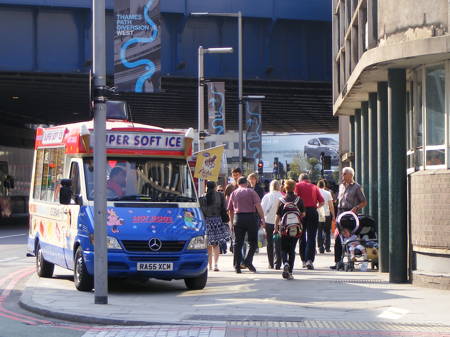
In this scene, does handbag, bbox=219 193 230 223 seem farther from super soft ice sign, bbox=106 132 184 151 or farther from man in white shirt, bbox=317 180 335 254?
man in white shirt, bbox=317 180 335 254

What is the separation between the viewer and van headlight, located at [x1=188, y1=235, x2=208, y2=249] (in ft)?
48.5

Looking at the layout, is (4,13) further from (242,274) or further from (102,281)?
(102,281)

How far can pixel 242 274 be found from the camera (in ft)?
59.7

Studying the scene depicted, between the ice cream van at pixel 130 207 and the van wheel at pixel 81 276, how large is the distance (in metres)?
0.01

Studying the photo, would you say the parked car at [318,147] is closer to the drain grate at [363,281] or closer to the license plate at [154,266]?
the drain grate at [363,281]

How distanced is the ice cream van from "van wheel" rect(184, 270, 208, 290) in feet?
0.05

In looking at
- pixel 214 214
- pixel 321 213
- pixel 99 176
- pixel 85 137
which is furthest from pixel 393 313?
pixel 321 213

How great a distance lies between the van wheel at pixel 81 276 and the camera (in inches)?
577

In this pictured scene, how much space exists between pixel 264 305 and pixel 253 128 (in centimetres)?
2804

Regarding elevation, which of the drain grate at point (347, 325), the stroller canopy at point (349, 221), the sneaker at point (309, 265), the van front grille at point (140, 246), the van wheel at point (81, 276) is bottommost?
the drain grate at point (347, 325)

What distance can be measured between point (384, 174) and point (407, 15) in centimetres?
319

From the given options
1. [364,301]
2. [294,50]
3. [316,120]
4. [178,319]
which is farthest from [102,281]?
[316,120]

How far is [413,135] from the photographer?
655 inches

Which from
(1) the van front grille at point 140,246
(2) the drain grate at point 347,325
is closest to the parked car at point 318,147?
(1) the van front grille at point 140,246
